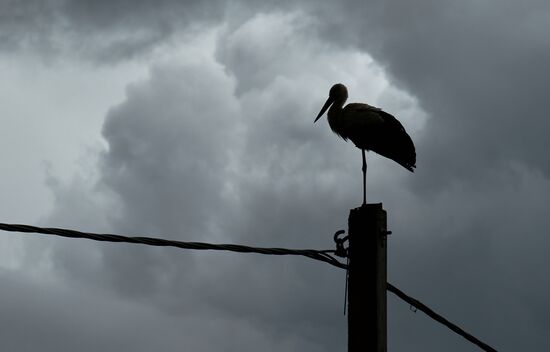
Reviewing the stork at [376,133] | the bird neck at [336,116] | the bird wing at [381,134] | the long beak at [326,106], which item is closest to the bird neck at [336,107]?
the bird neck at [336,116]

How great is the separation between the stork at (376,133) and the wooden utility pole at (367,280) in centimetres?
575

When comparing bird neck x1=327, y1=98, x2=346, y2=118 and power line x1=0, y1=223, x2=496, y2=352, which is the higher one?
bird neck x1=327, y1=98, x2=346, y2=118

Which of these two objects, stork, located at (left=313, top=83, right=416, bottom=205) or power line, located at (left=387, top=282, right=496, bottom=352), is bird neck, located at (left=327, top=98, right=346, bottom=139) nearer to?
stork, located at (left=313, top=83, right=416, bottom=205)

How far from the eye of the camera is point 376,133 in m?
11.4

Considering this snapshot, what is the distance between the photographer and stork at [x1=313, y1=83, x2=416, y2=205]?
11.2 metres

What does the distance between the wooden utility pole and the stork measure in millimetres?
5754

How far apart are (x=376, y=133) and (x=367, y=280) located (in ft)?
21.3

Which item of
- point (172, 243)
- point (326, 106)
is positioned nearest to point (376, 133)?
point (326, 106)

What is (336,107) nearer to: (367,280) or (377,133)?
(377,133)

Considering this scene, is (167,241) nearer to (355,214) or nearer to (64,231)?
(64,231)

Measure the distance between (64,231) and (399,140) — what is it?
301 inches

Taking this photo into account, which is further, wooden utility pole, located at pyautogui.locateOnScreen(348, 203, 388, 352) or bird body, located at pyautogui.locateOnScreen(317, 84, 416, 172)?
bird body, located at pyautogui.locateOnScreen(317, 84, 416, 172)

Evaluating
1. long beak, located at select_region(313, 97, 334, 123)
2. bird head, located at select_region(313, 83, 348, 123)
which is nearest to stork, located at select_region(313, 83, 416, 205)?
bird head, located at select_region(313, 83, 348, 123)

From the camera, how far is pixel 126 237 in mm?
4379
